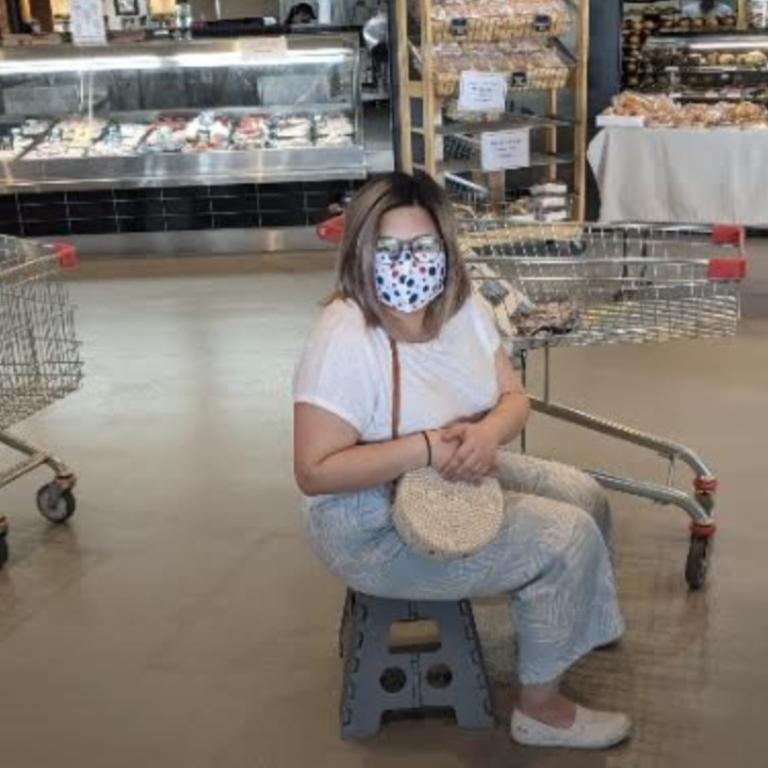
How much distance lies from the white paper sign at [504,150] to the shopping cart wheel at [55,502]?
3.78 m

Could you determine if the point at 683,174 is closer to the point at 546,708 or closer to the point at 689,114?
the point at 689,114

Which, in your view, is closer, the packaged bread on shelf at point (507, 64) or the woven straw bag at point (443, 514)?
the woven straw bag at point (443, 514)

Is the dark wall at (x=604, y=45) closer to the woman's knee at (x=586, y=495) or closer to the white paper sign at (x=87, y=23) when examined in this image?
the white paper sign at (x=87, y=23)

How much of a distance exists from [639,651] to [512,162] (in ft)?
14.4

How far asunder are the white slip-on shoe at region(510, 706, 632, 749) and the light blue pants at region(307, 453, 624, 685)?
0.12 m

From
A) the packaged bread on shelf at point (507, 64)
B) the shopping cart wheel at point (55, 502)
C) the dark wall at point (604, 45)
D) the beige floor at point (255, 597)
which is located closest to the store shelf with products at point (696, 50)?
the dark wall at point (604, 45)

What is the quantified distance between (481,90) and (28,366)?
3.83m

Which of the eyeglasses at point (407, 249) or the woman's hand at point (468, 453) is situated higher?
the eyeglasses at point (407, 249)

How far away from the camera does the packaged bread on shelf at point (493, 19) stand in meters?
6.27

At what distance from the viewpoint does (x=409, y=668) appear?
2.35 meters

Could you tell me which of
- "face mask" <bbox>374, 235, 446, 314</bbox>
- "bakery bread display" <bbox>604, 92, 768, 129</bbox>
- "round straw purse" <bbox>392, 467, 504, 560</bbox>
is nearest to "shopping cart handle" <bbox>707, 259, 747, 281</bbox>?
"face mask" <bbox>374, 235, 446, 314</bbox>

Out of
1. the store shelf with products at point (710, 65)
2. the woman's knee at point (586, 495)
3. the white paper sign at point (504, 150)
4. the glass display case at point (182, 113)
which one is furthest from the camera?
the store shelf with products at point (710, 65)

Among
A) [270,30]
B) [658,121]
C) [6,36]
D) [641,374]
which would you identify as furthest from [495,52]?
[6,36]

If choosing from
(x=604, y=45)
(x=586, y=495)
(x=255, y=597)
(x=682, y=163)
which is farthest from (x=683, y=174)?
(x=255, y=597)
